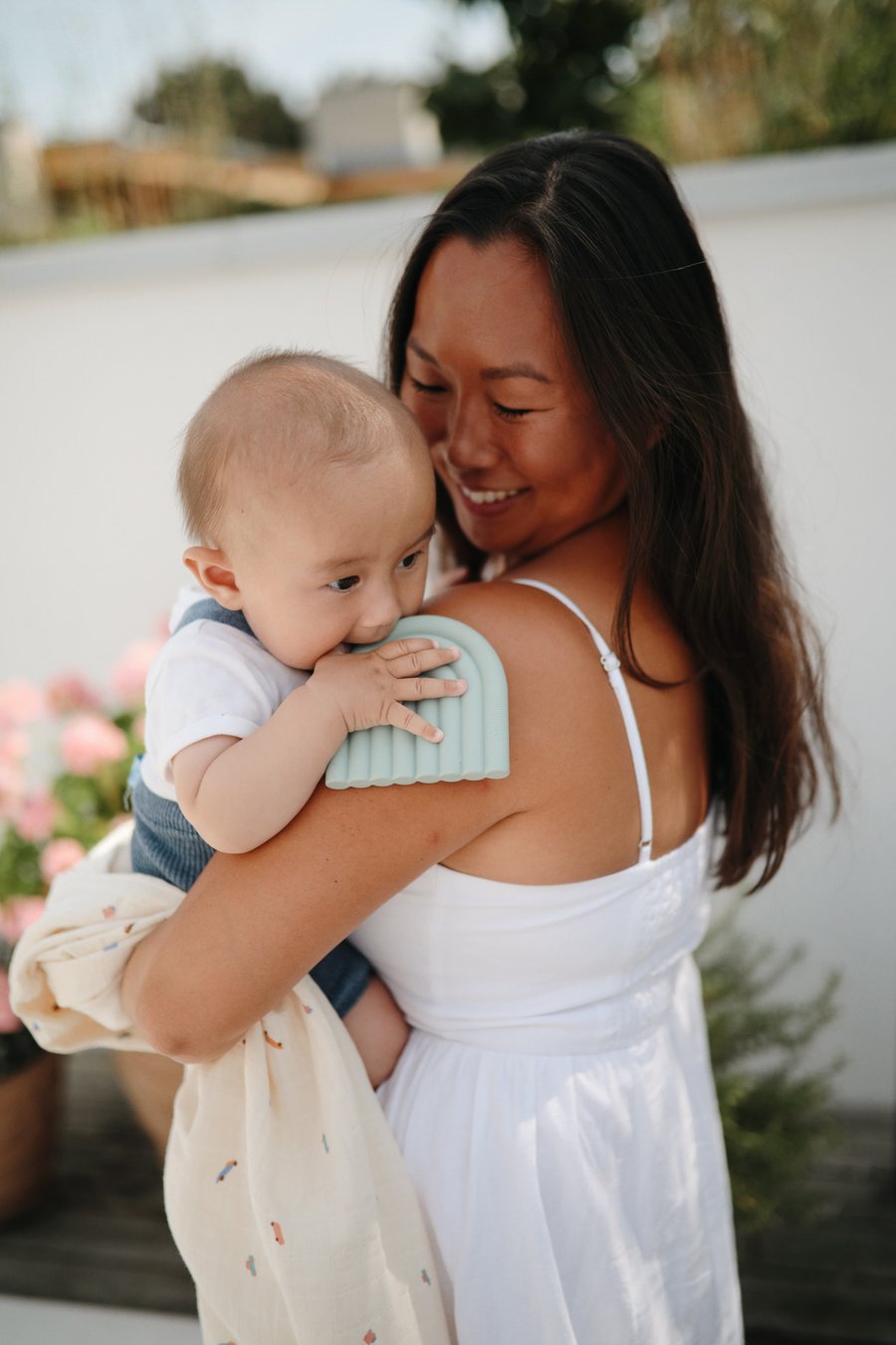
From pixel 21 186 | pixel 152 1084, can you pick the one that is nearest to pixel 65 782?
pixel 152 1084

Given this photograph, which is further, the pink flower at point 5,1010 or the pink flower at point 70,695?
the pink flower at point 70,695

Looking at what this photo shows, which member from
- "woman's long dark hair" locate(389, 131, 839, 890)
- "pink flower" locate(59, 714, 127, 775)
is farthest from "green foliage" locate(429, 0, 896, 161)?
"pink flower" locate(59, 714, 127, 775)

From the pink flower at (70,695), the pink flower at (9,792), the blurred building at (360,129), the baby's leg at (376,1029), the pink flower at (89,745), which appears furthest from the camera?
the blurred building at (360,129)

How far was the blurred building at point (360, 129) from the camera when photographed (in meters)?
5.29

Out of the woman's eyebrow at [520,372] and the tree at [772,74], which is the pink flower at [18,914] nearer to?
the woman's eyebrow at [520,372]

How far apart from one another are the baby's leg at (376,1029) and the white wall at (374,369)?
49.0 inches

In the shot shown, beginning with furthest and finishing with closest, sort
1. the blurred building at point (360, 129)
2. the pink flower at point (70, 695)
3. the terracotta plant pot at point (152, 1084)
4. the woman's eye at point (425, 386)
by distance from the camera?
the blurred building at point (360, 129) → the pink flower at point (70, 695) → the terracotta plant pot at point (152, 1084) → the woman's eye at point (425, 386)

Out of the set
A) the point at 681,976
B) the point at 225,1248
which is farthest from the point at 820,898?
the point at 225,1248

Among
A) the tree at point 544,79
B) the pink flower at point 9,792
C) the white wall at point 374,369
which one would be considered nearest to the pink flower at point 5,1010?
the pink flower at point 9,792

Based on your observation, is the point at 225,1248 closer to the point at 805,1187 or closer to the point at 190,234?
the point at 805,1187

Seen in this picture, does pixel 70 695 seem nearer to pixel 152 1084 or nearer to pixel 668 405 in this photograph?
pixel 152 1084

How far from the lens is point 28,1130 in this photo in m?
2.65

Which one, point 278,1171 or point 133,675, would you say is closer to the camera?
point 278,1171

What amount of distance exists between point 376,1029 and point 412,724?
441 millimetres
